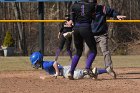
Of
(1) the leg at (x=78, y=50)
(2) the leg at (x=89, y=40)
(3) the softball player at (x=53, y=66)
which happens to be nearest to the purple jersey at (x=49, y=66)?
(3) the softball player at (x=53, y=66)

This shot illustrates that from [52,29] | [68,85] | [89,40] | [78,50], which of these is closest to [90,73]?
[78,50]

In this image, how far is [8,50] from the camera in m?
21.8

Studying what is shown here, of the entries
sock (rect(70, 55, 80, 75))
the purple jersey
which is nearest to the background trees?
the purple jersey

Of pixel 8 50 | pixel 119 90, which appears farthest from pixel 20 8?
pixel 119 90

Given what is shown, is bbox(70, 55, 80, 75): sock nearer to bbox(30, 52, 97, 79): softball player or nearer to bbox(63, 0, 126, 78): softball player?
bbox(30, 52, 97, 79): softball player

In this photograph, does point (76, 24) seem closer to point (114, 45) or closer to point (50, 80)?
point (50, 80)

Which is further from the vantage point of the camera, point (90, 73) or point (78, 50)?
point (78, 50)

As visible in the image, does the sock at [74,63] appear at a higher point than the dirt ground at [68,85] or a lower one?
higher

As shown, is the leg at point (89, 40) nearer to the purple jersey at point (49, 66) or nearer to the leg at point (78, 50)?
the leg at point (78, 50)

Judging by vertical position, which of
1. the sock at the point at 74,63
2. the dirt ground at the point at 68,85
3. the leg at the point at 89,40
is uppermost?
the leg at the point at 89,40

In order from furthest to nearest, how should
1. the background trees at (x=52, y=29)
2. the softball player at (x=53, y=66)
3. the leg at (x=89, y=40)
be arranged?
the background trees at (x=52, y=29) < the softball player at (x=53, y=66) < the leg at (x=89, y=40)

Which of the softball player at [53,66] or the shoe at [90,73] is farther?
the softball player at [53,66]

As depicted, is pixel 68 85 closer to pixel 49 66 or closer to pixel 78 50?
pixel 78 50

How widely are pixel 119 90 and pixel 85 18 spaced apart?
6.35 feet
